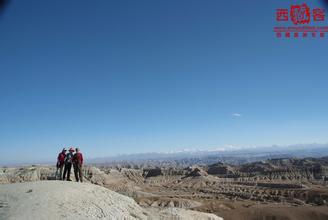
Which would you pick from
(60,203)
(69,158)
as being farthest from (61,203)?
(69,158)

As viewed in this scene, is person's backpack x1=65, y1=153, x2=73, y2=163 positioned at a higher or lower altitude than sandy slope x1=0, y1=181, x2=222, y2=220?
higher

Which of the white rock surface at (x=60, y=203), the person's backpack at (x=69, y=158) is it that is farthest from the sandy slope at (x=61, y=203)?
the person's backpack at (x=69, y=158)

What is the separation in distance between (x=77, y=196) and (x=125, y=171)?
89.6 metres

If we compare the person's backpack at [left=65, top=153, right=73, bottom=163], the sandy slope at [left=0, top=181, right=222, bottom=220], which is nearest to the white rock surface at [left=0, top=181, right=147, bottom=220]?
the sandy slope at [left=0, top=181, right=222, bottom=220]

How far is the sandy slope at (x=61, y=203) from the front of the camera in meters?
9.72

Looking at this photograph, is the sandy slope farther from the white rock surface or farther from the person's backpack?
the person's backpack

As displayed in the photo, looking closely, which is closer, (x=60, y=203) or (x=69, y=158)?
(x=60, y=203)

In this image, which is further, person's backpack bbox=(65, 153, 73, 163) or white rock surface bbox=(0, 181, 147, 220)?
person's backpack bbox=(65, 153, 73, 163)

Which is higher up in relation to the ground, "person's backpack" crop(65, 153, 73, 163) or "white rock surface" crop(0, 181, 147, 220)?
"person's backpack" crop(65, 153, 73, 163)

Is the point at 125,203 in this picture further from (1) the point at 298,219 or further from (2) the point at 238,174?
(2) the point at 238,174

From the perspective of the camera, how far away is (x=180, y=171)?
363ft

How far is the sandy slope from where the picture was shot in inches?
383

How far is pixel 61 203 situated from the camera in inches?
420

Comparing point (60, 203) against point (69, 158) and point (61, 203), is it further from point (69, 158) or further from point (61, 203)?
point (69, 158)
